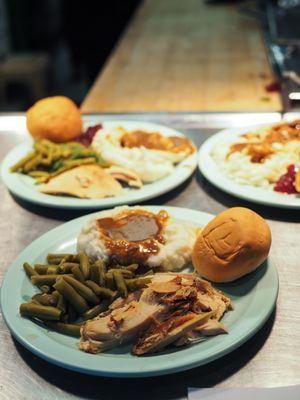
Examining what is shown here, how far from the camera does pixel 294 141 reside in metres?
2.52

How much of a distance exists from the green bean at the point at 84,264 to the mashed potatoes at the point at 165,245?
8 cm

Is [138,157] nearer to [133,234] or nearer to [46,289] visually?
[133,234]

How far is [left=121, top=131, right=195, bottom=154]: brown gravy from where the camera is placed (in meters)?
2.62

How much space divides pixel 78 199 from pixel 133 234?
1.56ft

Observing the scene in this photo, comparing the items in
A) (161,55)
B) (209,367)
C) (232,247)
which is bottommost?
(161,55)

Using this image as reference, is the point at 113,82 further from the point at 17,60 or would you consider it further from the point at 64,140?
the point at 17,60

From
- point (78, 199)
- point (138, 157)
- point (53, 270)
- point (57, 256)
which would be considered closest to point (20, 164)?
point (78, 199)

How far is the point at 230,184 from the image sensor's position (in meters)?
2.32

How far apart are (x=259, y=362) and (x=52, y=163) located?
141cm

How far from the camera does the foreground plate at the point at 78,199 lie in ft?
7.36

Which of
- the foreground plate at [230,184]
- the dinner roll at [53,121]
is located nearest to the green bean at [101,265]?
the foreground plate at [230,184]

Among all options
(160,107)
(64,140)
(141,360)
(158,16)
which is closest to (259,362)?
(141,360)

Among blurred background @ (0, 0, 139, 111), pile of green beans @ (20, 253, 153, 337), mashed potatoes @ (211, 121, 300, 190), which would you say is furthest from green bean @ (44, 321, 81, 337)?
blurred background @ (0, 0, 139, 111)

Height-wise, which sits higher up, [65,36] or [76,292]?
[76,292]
